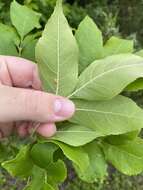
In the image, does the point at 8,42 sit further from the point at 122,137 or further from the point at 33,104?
the point at 122,137

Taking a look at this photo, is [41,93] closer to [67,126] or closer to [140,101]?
[67,126]

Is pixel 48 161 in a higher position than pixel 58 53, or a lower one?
lower

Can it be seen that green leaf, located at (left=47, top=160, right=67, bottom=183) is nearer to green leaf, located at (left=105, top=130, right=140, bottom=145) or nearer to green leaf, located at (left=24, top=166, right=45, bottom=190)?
green leaf, located at (left=24, top=166, right=45, bottom=190)

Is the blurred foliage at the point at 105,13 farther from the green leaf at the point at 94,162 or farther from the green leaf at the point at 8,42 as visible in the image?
the green leaf at the point at 94,162

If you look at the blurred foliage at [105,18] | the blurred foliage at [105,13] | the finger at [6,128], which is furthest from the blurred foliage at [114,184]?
the finger at [6,128]

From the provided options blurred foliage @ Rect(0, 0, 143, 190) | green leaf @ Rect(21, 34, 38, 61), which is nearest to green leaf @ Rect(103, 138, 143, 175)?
green leaf @ Rect(21, 34, 38, 61)

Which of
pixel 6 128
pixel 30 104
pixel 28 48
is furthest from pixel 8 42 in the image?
pixel 6 128
